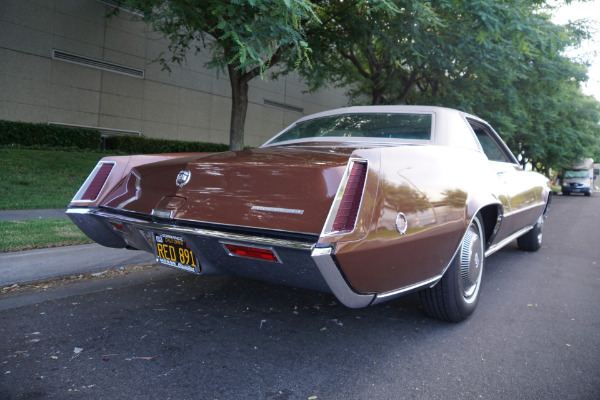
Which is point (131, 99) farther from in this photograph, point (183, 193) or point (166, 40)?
point (183, 193)

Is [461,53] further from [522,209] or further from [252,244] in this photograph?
[252,244]

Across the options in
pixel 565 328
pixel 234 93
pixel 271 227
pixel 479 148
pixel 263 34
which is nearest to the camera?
pixel 271 227

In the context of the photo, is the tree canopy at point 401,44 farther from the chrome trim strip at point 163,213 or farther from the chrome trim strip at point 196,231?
the chrome trim strip at point 163,213

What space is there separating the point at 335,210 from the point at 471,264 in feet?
5.24

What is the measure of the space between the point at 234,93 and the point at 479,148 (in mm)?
8572

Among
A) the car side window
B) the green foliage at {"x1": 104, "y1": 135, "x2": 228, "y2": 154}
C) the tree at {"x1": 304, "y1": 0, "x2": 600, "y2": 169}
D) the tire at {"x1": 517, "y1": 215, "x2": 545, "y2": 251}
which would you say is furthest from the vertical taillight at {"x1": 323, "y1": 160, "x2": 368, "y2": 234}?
the green foliage at {"x1": 104, "y1": 135, "x2": 228, "y2": 154}

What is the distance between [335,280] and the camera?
88.7 inches

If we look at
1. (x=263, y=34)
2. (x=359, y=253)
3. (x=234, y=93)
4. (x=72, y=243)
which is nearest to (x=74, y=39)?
(x=234, y=93)

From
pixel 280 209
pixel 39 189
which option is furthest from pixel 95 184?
pixel 39 189

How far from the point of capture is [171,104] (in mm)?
16844

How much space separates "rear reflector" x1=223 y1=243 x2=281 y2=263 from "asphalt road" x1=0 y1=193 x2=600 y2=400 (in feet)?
1.98

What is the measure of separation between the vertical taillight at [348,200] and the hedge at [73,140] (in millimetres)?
12349

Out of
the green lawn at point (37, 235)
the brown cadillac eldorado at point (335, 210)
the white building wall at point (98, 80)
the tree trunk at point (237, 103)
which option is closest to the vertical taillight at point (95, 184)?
the brown cadillac eldorado at point (335, 210)

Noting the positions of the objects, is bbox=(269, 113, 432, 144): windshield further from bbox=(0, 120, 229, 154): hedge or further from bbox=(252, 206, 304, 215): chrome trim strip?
bbox=(0, 120, 229, 154): hedge
